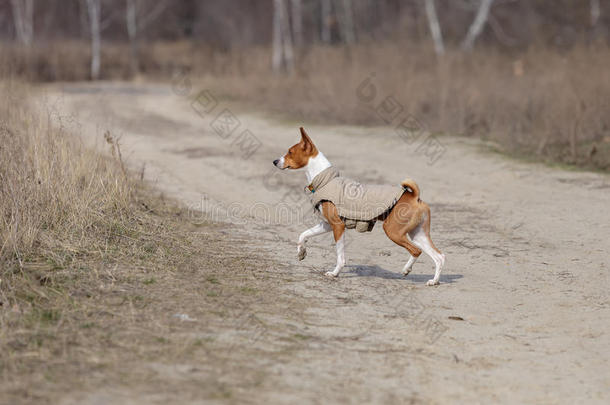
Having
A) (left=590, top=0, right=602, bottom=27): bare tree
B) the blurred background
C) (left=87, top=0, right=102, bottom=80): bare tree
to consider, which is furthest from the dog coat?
(left=87, top=0, right=102, bottom=80): bare tree

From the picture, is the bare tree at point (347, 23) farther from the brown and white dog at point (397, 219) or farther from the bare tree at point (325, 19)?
the brown and white dog at point (397, 219)

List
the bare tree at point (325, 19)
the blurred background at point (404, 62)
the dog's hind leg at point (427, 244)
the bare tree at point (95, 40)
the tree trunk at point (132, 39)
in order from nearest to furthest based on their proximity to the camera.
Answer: the dog's hind leg at point (427, 244)
the blurred background at point (404, 62)
the bare tree at point (95, 40)
the tree trunk at point (132, 39)
the bare tree at point (325, 19)

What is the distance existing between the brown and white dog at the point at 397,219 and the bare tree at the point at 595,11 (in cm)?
2758

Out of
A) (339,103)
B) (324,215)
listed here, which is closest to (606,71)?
(339,103)

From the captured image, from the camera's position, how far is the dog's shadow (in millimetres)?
6631

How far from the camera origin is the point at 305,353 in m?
4.72

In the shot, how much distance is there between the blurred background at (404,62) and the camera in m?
14.4

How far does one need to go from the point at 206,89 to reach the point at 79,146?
17166 mm

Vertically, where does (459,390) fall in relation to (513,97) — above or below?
below

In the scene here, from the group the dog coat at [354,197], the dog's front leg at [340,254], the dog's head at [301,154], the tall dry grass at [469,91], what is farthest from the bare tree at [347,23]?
the dog's front leg at [340,254]

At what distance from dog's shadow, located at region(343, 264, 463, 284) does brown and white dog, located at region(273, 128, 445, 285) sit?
0.27 meters

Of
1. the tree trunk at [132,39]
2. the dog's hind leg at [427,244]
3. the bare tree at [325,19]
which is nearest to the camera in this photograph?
the dog's hind leg at [427,244]

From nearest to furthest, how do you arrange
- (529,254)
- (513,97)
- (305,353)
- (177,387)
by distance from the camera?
(177,387) < (305,353) < (529,254) < (513,97)

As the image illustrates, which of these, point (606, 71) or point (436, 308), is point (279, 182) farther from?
point (606, 71)
